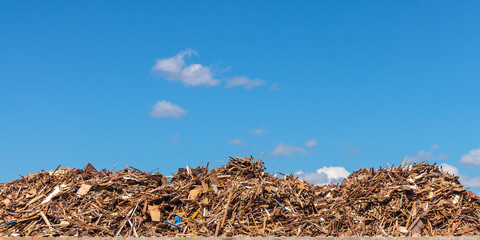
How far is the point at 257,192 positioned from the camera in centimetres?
1112

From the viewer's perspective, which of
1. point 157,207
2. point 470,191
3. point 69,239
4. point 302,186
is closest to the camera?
point 69,239

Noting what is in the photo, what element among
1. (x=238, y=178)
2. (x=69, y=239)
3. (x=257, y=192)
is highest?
(x=238, y=178)

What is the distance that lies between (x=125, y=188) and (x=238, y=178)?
133 inches

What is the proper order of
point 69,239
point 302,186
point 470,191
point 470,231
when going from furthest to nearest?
1. point 470,191
2. point 302,186
3. point 470,231
4. point 69,239

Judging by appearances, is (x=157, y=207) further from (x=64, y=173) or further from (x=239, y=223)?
(x=64, y=173)

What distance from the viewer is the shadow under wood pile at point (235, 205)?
35.1 ft

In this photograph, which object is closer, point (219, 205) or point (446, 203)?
point (219, 205)

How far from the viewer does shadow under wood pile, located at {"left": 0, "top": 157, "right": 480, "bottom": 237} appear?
10.7 m

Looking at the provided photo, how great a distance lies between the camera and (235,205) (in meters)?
10.9

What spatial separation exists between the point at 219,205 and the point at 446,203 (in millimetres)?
6742

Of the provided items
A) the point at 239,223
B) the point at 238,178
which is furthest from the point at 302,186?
the point at 239,223

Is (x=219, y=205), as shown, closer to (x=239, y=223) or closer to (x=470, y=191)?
(x=239, y=223)

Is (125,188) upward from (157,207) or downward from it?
upward

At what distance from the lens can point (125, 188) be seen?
12023mm
